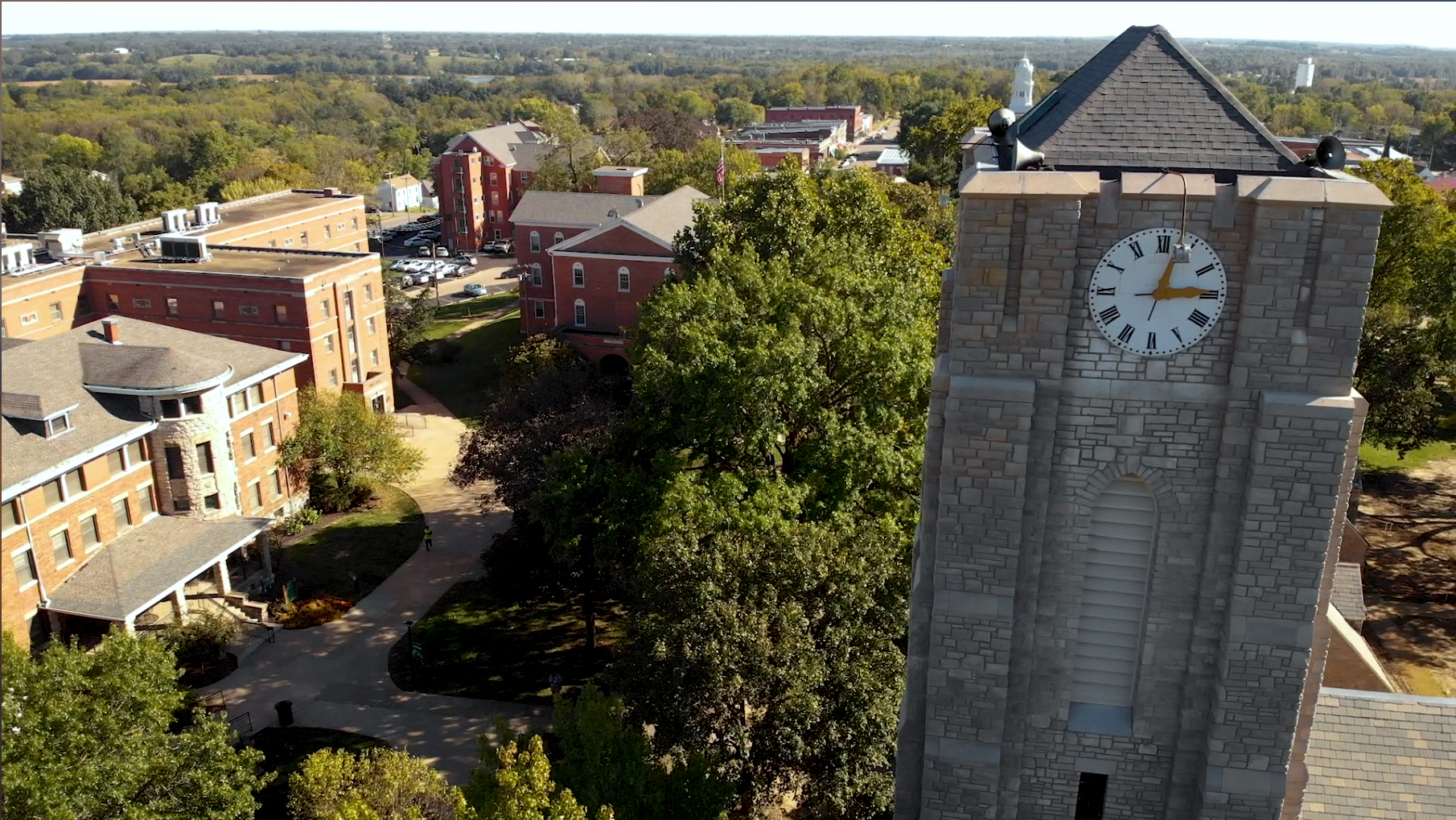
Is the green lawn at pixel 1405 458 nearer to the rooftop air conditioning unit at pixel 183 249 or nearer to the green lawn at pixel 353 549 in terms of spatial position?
the green lawn at pixel 353 549

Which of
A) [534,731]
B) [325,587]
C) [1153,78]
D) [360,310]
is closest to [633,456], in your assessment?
[534,731]

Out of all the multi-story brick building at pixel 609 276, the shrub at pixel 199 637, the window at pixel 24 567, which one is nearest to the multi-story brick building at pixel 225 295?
the multi-story brick building at pixel 609 276

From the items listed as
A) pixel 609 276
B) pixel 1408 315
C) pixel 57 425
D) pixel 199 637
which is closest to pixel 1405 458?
pixel 1408 315

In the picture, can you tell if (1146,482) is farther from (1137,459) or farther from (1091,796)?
(1091,796)

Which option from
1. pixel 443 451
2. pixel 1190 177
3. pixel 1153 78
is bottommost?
pixel 443 451

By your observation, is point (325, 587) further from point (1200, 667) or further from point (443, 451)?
point (1200, 667)

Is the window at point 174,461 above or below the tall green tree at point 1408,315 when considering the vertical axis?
below
